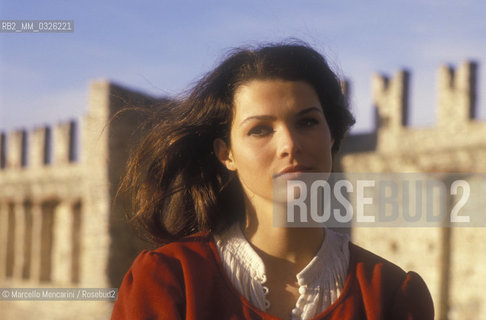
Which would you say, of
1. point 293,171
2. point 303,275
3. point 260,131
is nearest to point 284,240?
point 303,275

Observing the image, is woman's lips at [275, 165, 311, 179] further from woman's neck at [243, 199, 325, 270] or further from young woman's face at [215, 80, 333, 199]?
woman's neck at [243, 199, 325, 270]

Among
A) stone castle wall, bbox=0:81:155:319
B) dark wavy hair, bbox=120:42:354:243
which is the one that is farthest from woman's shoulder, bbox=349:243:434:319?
stone castle wall, bbox=0:81:155:319


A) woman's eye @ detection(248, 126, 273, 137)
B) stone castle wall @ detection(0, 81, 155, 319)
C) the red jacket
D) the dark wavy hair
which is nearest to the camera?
the red jacket

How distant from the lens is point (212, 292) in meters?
1.74

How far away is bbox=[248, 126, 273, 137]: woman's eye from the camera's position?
5.93 feet

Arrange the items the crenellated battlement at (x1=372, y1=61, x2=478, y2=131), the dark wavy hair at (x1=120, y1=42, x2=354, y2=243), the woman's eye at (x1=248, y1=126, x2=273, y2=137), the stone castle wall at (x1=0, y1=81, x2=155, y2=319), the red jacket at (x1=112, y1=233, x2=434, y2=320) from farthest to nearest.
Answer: the crenellated battlement at (x1=372, y1=61, x2=478, y2=131)
the stone castle wall at (x1=0, y1=81, x2=155, y2=319)
the dark wavy hair at (x1=120, y1=42, x2=354, y2=243)
the woman's eye at (x1=248, y1=126, x2=273, y2=137)
the red jacket at (x1=112, y1=233, x2=434, y2=320)

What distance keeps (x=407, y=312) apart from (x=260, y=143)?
0.63 metres

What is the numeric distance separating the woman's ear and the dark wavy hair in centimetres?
2

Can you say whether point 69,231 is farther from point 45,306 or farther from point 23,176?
point 23,176

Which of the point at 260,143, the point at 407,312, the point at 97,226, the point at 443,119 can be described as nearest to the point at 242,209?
the point at 260,143

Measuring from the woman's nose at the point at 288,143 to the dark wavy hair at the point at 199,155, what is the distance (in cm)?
22

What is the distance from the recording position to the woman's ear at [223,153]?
6.48ft

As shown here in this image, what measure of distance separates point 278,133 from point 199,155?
0.38m

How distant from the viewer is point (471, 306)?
31.7ft
